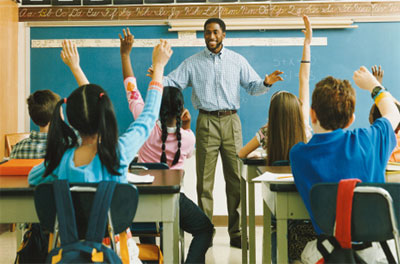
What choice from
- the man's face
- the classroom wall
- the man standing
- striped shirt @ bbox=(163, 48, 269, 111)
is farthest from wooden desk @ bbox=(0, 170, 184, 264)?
the classroom wall

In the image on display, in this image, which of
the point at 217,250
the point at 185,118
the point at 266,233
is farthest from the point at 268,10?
the point at 266,233

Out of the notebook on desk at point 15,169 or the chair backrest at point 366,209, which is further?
the notebook on desk at point 15,169

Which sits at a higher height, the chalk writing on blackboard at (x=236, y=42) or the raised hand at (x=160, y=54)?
the chalk writing on blackboard at (x=236, y=42)

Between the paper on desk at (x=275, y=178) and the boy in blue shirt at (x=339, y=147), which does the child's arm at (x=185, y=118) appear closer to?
the paper on desk at (x=275, y=178)

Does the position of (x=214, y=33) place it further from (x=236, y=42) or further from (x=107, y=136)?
(x=107, y=136)

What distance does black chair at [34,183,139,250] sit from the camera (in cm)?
136

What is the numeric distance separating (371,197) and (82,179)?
3.20 feet

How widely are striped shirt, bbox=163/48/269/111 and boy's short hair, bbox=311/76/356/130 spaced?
1.88 meters

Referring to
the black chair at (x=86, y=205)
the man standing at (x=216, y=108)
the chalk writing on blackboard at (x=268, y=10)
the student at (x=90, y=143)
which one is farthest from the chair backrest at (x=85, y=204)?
the chalk writing on blackboard at (x=268, y=10)

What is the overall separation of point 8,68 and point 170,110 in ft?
8.32

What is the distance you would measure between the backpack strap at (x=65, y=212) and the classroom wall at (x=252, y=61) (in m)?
3.07

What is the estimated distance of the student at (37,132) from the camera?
235 cm

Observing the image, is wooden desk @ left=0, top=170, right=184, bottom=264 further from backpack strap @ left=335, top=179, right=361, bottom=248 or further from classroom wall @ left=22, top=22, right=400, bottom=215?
classroom wall @ left=22, top=22, right=400, bottom=215

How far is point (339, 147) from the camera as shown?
1.53 metres
